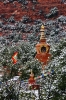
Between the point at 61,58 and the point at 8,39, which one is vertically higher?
the point at 61,58

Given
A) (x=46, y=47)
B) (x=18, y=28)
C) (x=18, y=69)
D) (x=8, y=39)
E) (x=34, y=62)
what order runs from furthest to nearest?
(x=18, y=28) → (x=8, y=39) → (x=46, y=47) → (x=34, y=62) → (x=18, y=69)

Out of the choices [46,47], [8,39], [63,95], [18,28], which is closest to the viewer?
[63,95]

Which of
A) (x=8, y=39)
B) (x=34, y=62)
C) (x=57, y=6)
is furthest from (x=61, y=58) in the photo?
(x=57, y=6)

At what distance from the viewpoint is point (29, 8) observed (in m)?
110

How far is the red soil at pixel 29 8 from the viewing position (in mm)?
107875

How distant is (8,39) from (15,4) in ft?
61.5

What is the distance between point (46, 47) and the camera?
52.5 meters

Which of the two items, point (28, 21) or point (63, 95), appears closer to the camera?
point (63, 95)

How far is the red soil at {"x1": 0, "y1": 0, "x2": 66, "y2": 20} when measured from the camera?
108m

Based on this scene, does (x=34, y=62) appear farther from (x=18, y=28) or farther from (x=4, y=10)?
(x=4, y=10)

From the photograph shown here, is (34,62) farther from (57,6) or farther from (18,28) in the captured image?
(57,6)

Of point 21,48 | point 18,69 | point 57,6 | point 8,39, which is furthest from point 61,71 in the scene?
point 57,6

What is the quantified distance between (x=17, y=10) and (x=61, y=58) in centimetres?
8722

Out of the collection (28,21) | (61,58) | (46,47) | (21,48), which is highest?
(61,58)
